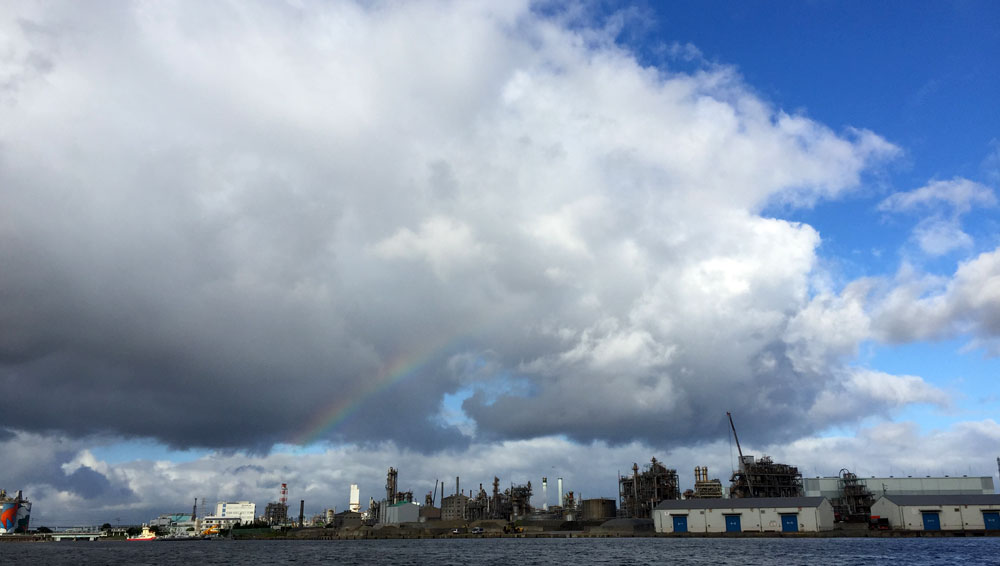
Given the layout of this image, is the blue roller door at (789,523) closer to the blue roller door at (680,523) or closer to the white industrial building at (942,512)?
the white industrial building at (942,512)

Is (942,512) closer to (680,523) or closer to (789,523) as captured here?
(789,523)

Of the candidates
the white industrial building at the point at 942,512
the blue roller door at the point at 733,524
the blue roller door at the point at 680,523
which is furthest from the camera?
the blue roller door at the point at 680,523

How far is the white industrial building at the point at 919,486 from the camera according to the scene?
178 m

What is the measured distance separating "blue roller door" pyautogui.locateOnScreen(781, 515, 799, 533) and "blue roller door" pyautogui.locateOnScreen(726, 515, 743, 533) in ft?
29.4

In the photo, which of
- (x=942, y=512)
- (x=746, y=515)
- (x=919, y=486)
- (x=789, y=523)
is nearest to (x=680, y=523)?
(x=746, y=515)

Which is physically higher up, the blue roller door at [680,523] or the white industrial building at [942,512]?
the white industrial building at [942,512]

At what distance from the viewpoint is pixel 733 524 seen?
149 m

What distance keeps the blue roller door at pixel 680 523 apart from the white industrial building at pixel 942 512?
41.2 metres

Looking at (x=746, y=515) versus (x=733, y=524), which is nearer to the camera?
(x=746, y=515)

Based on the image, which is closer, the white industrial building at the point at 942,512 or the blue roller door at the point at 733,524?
the white industrial building at the point at 942,512

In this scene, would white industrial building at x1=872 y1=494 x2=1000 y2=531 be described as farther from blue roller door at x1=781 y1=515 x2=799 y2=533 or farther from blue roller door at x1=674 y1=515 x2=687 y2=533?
blue roller door at x1=674 y1=515 x2=687 y2=533

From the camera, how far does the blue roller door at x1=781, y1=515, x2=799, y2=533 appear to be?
467ft

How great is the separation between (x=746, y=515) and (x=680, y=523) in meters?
15.6

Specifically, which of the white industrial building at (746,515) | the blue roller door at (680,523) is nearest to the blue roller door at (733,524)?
the white industrial building at (746,515)
